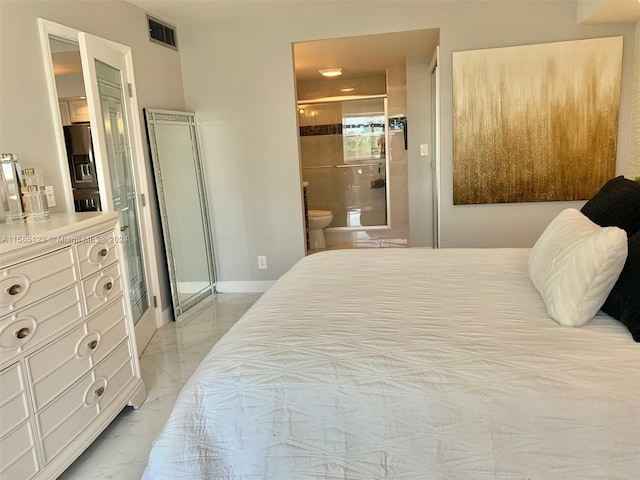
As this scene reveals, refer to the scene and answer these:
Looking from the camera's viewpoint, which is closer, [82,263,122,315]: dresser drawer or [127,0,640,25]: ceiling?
[82,263,122,315]: dresser drawer

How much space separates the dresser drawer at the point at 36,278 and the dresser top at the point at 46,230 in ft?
0.19

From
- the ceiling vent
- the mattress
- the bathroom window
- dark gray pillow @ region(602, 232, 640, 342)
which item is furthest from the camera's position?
the bathroom window

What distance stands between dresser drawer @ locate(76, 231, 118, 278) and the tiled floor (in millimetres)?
813

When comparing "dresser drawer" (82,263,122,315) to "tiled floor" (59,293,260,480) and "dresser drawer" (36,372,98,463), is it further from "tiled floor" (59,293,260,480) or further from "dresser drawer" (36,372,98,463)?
"tiled floor" (59,293,260,480)

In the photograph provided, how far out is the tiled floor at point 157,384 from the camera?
6.46 ft

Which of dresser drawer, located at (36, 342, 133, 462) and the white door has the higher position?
the white door

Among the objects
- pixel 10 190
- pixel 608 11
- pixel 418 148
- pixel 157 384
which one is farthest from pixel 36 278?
pixel 418 148

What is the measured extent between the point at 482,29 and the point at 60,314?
11.0 ft

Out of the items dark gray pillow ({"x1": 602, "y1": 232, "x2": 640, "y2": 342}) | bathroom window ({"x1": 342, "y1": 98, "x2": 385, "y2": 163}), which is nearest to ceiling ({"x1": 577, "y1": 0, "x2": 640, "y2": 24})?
dark gray pillow ({"x1": 602, "y1": 232, "x2": 640, "y2": 342})

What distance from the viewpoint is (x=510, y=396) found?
1.16m

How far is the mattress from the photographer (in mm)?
1144

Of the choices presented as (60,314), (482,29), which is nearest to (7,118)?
(60,314)

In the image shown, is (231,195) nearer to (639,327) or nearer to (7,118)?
(7,118)

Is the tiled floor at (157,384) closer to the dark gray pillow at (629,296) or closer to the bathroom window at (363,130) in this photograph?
the dark gray pillow at (629,296)
